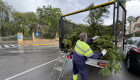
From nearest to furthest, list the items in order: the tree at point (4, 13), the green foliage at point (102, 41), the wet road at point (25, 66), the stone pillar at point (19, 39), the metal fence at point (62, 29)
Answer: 1. the green foliage at point (102, 41)
2. the wet road at point (25, 66)
3. the metal fence at point (62, 29)
4. the stone pillar at point (19, 39)
5. the tree at point (4, 13)

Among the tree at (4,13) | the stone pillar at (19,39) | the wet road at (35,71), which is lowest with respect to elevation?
the wet road at (35,71)

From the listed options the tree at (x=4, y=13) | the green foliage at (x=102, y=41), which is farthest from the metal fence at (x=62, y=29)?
the tree at (x=4, y=13)

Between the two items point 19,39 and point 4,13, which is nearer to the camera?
point 19,39

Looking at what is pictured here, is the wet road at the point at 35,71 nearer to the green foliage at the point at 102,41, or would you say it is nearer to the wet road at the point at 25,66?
the wet road at the point at 25,66

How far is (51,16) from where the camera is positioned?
23.1m

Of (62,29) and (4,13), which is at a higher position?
(4,13)

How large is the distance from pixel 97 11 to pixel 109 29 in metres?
0.81

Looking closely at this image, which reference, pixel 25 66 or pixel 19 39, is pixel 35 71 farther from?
pixel 19 39

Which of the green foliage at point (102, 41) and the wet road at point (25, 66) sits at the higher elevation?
the green foliage at point (102, 41)

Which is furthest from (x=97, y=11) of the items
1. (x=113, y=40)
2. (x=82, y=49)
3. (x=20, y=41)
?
(x=20, y=41)

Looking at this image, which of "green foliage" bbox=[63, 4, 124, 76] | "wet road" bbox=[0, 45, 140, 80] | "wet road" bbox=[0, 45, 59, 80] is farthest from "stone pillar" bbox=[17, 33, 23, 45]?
"green foliage" bbox=[63, 4, 124, 76]

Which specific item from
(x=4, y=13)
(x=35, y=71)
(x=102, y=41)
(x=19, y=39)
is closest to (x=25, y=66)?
(x=35, y=71)

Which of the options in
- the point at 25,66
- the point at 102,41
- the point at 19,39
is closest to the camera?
the point at 102,41

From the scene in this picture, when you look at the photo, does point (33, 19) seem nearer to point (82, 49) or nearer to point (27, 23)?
point (27, 23)
